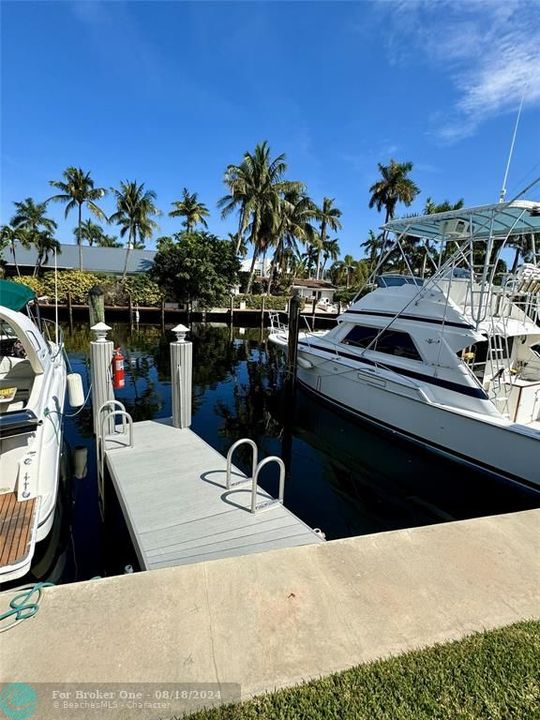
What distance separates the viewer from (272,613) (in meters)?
2.56

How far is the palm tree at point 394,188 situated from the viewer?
34312mm

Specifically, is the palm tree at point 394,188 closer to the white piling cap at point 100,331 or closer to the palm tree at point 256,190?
the palm tree at point 256,190

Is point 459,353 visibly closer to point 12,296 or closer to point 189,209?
point 12,296

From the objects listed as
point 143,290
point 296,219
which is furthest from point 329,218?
point 143,290

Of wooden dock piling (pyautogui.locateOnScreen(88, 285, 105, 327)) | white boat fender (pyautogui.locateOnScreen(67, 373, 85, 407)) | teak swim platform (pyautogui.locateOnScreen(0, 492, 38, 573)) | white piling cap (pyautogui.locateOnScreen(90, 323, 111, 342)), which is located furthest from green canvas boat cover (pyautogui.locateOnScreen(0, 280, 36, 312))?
wooden dock piling (pyautogui.locateOnScreen(88, 285, 105, 327))

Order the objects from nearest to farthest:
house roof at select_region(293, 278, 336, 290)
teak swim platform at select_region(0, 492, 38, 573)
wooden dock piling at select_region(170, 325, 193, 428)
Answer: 1. teak swim platform at select_region(0, 492, 38, 573)
2. wooden dock piling at select_region(170, 325, 193, 428)
3. house roof at select_region(293, 278, 336, 290)

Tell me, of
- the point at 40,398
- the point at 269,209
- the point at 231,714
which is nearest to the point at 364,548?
the point at 231,714

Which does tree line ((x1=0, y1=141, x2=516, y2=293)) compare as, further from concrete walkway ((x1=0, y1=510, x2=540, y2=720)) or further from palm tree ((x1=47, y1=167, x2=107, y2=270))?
concrete walkway ((x1=0, y1=510, x2=540, y2=720))

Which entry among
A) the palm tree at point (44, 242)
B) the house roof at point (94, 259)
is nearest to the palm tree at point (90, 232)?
the house roof at point (94, 259)

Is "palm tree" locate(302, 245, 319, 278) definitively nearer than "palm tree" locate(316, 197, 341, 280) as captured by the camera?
No

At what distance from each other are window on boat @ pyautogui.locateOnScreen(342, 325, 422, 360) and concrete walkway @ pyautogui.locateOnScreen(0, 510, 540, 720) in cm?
601

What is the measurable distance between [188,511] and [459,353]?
6.82m

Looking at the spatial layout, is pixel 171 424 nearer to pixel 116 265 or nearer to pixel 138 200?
pixel 138 200

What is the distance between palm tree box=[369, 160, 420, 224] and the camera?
34.3m
